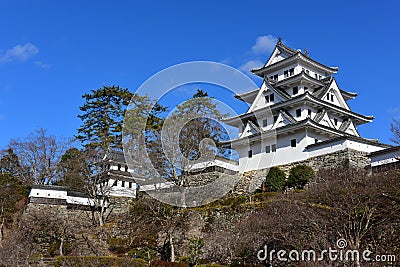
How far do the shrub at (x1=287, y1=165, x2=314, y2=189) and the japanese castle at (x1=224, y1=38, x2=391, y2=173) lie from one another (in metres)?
1.56

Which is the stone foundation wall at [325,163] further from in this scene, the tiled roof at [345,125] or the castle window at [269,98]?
the castle window at [269,98]

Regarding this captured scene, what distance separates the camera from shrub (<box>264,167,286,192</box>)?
20.2 m

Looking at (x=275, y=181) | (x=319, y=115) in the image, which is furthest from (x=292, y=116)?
(x=275, y=181)

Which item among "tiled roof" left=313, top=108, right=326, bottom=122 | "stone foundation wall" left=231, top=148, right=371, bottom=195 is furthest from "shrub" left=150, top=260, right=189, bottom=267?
"tiled roof" left=313, top=108, right=326, bottom=122

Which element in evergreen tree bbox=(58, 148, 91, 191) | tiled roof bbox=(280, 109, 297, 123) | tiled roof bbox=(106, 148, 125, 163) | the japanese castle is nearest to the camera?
the japanese castle

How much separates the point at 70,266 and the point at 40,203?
8913mm

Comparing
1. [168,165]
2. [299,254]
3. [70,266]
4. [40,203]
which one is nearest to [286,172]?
[168,165]

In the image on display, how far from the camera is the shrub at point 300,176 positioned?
1952 centimetres

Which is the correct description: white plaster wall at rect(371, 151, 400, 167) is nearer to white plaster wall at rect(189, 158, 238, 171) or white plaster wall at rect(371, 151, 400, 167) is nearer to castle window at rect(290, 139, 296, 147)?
castle window at rect(290, 139, 296, 147)

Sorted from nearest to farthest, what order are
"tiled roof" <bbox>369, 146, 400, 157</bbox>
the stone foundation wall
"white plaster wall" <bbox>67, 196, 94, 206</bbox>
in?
"tiled roof" <bbox>369, 146, 400, 157</bbox> < the stone foundation wall < "white plaster wall" <bbox>67, 196, 94, 206</bbox>

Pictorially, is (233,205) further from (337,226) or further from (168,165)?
(337,226)

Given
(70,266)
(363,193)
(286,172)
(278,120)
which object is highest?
(278,120)

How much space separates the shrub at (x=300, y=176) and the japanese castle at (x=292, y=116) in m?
1.56

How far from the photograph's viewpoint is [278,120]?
80.2 ft
